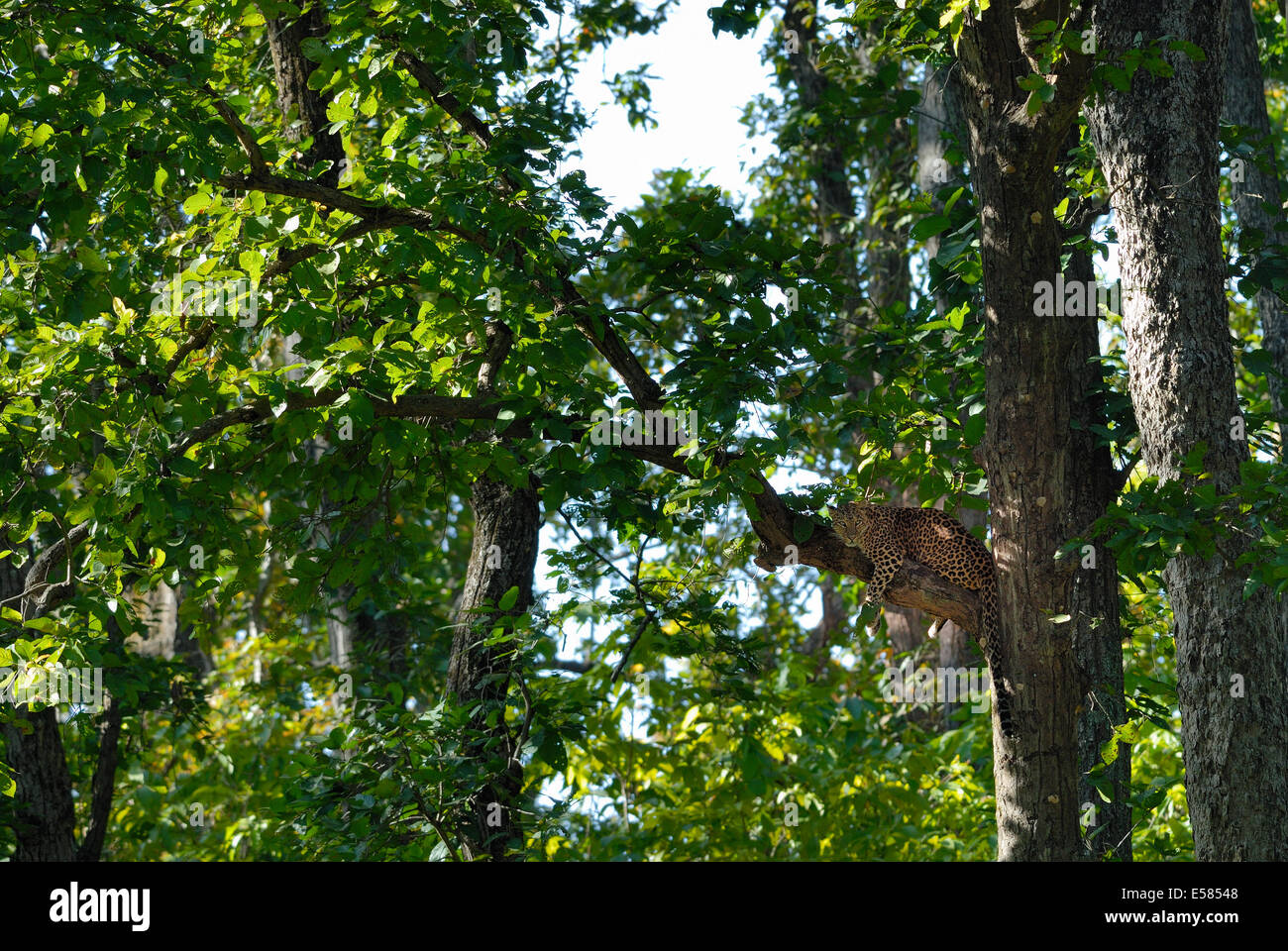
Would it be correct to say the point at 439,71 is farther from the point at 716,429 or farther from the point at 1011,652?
the point at 1011,652

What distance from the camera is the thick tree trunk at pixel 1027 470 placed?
190 inches

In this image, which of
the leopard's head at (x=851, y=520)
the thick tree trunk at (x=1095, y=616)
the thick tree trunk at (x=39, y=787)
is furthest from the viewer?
the thick tree trunk at (x=39, y=787)

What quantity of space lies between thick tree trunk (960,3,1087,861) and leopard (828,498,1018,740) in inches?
5.1

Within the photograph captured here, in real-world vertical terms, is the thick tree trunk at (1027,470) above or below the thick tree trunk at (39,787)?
above

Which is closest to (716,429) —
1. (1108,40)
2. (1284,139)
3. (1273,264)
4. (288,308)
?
(288,308)

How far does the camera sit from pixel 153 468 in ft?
16.5

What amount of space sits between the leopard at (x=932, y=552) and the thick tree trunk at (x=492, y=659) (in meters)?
1.76

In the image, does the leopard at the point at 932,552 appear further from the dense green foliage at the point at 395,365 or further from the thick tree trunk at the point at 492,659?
the thick tree trunk at the point at 492,659

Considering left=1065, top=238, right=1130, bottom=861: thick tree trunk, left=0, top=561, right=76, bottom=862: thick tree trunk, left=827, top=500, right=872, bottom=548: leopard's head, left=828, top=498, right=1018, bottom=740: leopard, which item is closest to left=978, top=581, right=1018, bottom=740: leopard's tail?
left=828, top=498, right=1018, bottom=740: leopard

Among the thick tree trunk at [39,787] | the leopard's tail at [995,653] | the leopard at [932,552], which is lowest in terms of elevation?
the thick tree trunk at [39,787]

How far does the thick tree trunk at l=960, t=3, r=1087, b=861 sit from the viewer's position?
482cm

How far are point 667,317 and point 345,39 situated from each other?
8.05 metres

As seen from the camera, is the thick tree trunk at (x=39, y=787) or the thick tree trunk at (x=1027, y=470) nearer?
the thick tree trunk at (x=1027, y=470)

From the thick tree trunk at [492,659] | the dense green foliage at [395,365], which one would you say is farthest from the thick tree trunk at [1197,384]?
the thick tree trunk at [492,659]
